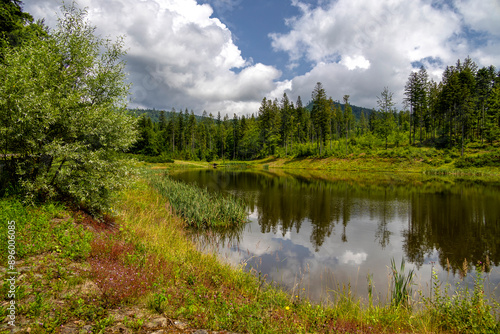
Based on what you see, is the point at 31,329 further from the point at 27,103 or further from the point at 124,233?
the point at 27,103

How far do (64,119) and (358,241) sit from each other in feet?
50.8

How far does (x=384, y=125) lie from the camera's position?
6744 centimetres

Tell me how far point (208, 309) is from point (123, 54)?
40.2 ft

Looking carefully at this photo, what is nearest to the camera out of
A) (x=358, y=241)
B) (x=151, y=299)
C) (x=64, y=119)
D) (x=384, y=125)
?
(x=151, y=299)

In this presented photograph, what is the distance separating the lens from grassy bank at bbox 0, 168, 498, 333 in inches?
182

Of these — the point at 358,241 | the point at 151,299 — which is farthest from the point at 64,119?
the point at 358,241

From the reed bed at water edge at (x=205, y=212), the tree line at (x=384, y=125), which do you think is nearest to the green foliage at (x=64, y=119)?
the reed bed at water edge at (x=205, y=212)

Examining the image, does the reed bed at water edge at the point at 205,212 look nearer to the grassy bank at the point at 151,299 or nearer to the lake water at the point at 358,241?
the lake water at the point at 358,241

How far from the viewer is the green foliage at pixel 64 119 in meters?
8.55

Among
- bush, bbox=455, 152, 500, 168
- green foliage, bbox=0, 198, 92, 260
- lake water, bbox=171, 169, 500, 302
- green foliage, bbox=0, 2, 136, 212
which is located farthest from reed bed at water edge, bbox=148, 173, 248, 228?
bush, bbox=455, 152, 500, 168

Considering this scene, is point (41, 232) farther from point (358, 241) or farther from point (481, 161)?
point (481, 161)

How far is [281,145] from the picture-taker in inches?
3750

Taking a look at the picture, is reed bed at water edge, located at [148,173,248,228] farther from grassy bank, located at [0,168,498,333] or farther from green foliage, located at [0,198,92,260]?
green foliage, located at [0,198,92,260]

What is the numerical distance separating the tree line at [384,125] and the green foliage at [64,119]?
44510mm
